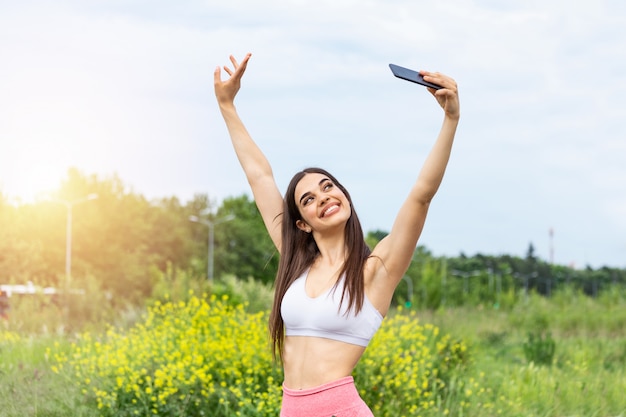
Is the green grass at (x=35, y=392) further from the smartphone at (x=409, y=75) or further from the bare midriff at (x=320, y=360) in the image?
the smartphone at (x=409, y=75)

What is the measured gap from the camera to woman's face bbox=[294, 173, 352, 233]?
126 inches

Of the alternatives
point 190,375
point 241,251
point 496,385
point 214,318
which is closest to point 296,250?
point 190,375

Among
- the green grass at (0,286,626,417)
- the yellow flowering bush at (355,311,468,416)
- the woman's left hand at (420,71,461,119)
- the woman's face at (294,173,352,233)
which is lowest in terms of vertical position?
the green grass at (0,286,626,417)

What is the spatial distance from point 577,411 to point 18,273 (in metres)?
34.3

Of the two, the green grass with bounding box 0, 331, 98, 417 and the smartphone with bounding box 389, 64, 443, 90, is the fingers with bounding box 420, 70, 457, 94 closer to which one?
the smartphone with bounding box 389, 64, 443, 90

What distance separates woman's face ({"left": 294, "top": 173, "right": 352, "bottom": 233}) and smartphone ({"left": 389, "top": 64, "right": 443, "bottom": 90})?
1.73ft

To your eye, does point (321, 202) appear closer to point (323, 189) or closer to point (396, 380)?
point (323, 189)

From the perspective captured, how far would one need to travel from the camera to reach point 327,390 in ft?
9.83

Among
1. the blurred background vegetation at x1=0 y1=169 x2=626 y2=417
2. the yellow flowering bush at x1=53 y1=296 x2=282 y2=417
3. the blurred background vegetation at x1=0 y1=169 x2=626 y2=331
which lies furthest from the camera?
the blurred background vegetation at x1=0 y1=169 x2=626 y2=331

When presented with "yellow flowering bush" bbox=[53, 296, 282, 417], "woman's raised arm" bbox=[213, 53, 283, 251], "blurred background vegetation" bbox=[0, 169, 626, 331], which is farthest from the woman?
"blurred background vegetation" bbox=[0, 169, 626, 331]

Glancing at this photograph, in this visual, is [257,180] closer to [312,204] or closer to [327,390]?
[312,204]

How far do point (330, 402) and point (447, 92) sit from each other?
4.03 feet

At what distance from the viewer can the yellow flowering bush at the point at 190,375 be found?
6.70 m

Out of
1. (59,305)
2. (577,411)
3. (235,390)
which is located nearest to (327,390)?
(235,390)
